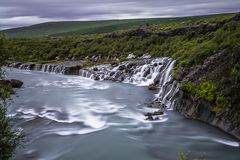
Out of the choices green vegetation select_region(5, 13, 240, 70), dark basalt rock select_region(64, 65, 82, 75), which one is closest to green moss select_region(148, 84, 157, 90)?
green vegetation select_region(5, 13, 240, 70)

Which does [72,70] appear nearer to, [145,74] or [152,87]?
[145,74]

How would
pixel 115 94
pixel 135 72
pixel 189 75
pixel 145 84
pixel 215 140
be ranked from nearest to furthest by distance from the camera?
pixel 215 140, pixel 189 75, pixel 115 94, pixel 145 84, pixel 135 72

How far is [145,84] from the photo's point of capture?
54.2m

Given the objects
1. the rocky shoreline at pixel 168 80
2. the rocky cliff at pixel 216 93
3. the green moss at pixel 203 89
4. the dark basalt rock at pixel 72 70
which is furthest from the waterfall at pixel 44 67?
the green moss at pixel 203 89

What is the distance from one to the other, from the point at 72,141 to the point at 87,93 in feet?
69.0

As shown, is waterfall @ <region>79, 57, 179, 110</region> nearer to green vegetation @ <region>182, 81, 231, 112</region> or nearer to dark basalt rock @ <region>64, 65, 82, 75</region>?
dark basalt rock @ <region>64, 65, 82, 75</region>

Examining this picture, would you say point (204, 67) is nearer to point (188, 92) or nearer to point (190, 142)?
point (188, 92)

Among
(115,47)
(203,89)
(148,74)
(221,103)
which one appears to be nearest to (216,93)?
(221,103)

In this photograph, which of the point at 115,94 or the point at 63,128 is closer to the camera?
the point at 63,128

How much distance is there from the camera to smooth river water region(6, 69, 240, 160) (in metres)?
25.3

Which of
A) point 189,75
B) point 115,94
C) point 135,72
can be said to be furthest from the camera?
point 135,72

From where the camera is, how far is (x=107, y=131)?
30422 mm

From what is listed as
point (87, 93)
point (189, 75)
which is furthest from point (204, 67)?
point (87, 93)

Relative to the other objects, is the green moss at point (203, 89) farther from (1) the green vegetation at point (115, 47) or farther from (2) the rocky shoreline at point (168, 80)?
(1) the green vegetation at point (115, 47)
